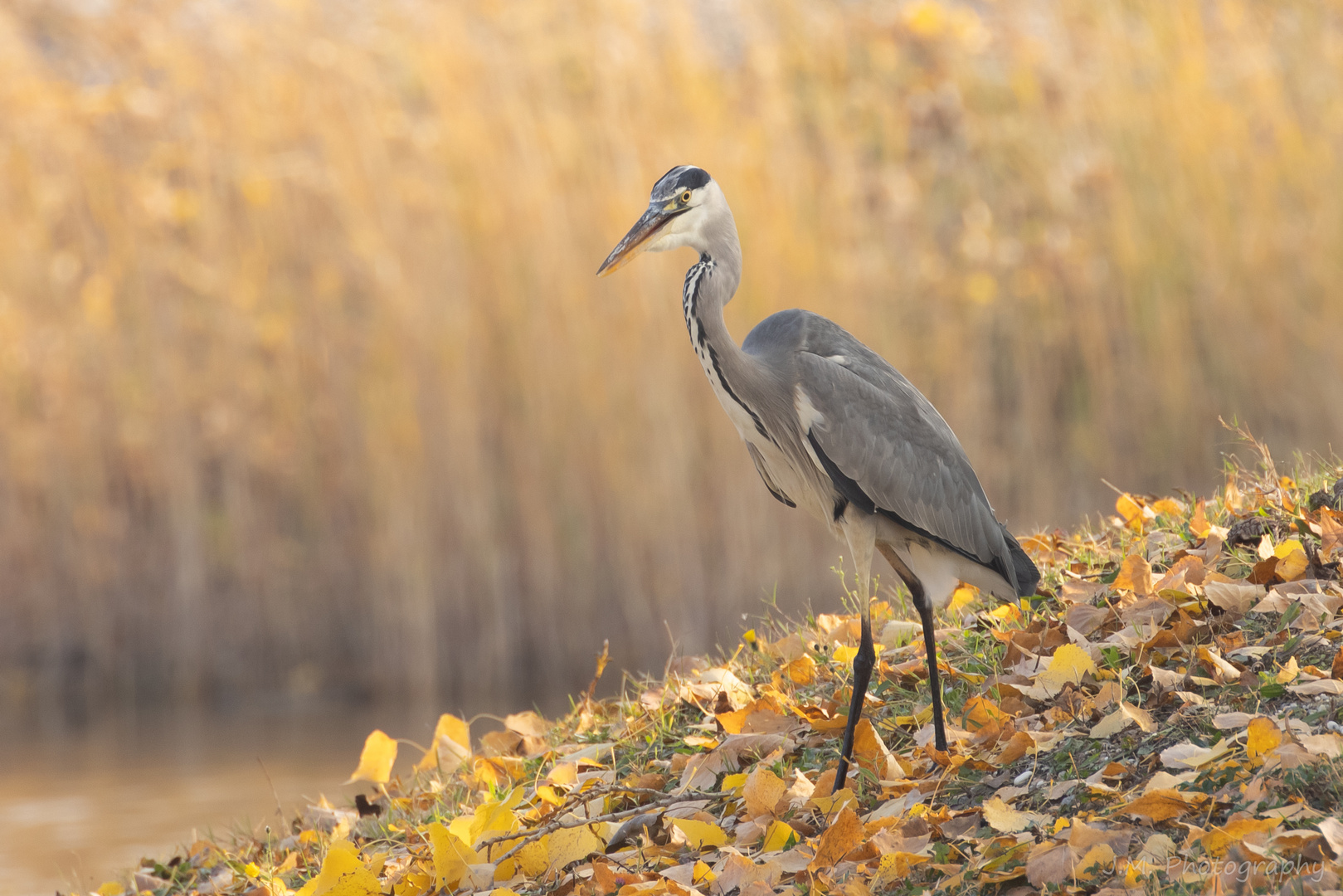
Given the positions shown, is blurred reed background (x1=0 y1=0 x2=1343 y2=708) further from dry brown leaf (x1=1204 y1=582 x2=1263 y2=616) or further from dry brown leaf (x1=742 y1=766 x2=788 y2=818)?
dry brown leaf (x1=742 y1=766 x2=788 y2=818)

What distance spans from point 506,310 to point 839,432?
3624 millimetres

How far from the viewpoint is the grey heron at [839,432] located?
3.01 m

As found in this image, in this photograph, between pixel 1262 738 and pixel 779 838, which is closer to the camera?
pixel 1262 738

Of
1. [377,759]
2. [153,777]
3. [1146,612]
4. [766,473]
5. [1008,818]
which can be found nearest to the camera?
[1008,818]

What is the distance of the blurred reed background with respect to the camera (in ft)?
20.5

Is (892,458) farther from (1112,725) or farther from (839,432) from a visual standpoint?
(1112,725)

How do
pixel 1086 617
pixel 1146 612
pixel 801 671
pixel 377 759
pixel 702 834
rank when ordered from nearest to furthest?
pixel 702 834, pixel 1146 612, pixel 1086 617, pixel 801 671, pixel 377 759

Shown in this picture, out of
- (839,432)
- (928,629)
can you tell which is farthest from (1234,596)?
(839,432)

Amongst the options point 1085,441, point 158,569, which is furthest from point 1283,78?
point 158,569

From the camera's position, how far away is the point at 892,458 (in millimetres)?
3035

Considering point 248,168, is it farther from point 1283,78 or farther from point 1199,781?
point 1199,781

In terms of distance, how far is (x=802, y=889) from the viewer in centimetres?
236

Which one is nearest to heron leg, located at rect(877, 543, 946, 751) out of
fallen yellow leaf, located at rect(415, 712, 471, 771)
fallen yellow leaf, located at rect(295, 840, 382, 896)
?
fallen yellow leaf, located at rect(295, 840, 382, 896)

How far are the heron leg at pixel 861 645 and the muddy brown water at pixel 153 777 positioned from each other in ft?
6.15
